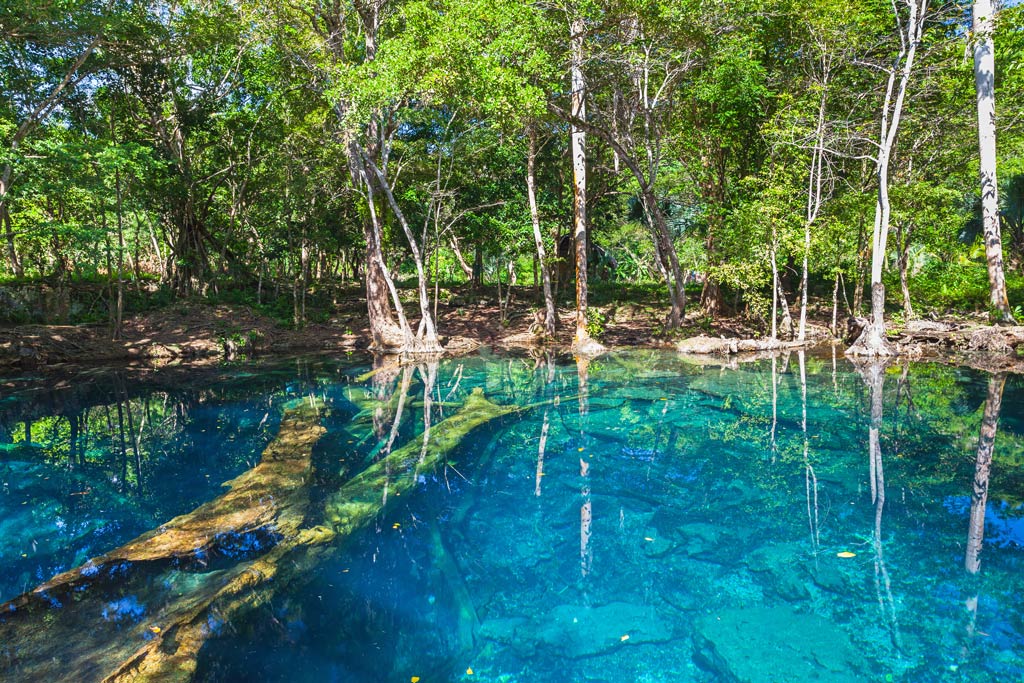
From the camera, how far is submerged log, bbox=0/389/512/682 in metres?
3.26

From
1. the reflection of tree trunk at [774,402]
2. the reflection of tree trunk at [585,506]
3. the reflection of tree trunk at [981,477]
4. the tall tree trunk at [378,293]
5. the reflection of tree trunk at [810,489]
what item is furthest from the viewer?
the tall tree trunk at [378,293]

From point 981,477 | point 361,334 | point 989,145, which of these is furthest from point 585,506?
point 361,334

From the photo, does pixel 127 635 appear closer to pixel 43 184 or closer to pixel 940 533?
pixel 940 533

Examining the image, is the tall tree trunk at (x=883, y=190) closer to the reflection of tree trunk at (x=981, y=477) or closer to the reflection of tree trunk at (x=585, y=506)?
the reflection of tree trunk at (x=981, y=477)

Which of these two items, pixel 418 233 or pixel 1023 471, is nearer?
pixel 1023 471

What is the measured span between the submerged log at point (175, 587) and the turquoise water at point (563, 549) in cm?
2

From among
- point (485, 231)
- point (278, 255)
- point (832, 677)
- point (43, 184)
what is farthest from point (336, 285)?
point (832, 677)

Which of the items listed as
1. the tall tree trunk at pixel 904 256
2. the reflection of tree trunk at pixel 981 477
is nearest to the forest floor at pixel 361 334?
the tall tree trunk at pixel 904 256

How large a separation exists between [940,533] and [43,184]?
19.4m

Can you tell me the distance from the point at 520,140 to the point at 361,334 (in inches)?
350

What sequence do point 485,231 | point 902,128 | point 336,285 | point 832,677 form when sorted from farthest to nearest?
point 336,285 < point 485,231 < point 902,128 < point 832,677

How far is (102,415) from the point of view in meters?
10.4

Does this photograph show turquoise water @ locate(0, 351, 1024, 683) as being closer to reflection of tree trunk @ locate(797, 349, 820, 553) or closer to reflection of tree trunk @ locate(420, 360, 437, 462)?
reflection of tree trunk @ locate(797, 349, 820, 553)

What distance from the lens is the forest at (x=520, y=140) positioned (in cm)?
1429
